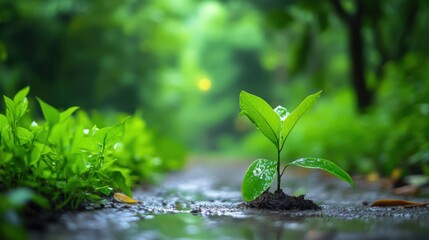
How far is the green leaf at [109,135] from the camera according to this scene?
223 cm

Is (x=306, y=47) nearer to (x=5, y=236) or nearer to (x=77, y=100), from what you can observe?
(x=77, y=100)

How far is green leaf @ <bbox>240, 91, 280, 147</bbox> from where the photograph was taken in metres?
2.28

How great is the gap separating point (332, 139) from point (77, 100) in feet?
14.2

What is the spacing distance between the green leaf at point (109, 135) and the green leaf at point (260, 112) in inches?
23.9

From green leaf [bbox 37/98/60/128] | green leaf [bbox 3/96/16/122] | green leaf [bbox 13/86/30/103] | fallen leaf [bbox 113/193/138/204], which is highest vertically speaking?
green leaf [bbox 13/86/30/103]

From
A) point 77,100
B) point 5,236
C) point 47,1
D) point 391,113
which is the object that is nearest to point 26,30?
point 47,1

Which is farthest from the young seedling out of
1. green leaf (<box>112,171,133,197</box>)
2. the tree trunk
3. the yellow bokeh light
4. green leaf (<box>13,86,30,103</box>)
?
the yellow bokeh light

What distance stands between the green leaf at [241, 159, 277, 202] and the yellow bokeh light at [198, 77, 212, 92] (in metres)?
23.0

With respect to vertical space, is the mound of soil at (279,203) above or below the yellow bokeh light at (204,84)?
below

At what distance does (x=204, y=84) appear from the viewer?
26391mm

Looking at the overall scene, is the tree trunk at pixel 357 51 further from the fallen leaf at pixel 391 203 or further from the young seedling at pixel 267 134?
the young seedling at pixel 267 134

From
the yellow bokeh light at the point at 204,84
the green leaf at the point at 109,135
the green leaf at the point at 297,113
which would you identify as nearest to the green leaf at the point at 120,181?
the green leaf at the point at 109,135

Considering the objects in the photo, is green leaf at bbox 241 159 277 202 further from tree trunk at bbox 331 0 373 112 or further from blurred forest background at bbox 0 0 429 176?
tree trunk at bbox 331 0 373 112

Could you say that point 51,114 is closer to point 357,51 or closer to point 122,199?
point 122,199
